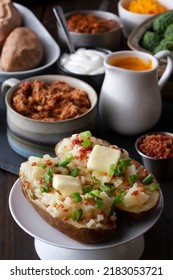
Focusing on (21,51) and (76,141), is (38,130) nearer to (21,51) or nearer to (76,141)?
(76,141)

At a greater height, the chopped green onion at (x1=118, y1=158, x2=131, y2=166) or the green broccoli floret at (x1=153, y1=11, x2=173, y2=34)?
the chopped green onion at (x1=118, y1=158, x2=131, y2=166)

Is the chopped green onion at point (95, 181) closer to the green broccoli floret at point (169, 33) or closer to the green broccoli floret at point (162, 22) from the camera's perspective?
the green broccoli floret at point (169, 33)

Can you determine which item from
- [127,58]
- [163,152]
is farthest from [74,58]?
[163,152]

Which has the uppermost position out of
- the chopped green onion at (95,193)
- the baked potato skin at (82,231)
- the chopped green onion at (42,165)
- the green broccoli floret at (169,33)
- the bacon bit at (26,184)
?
the chopped green onion at (95,193)

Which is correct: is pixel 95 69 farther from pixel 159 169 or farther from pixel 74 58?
pixel 159 169

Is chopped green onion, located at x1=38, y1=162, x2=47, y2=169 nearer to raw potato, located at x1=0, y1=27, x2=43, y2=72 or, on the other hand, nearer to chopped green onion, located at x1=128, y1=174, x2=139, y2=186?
chopped green onion, located at x1=128, y1=174, x2=139, y2=186

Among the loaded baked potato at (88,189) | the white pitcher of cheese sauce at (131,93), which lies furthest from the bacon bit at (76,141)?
the white pitcher of cheese sauce at (131,93)

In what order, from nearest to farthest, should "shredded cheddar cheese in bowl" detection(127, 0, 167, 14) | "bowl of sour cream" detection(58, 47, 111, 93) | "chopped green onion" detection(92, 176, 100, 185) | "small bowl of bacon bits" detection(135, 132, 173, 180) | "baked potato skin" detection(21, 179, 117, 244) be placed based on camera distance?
"baked potato skin" detection(21, 179, 117, 244), "chopped green onion" detection(92, 176, 100, 185), "small bowl of bacon bits" detection(135, 132, 173, 180), "bowl of sour cream" detection(58, 47, 111, 93), "shredded cheddar cheese in bowl" detection(127, 0, 167, 14)

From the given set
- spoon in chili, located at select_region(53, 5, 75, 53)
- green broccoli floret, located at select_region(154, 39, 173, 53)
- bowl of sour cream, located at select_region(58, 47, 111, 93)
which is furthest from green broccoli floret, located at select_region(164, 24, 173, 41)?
spoon in chili, located at select_region(53, 5, 75, 53)
